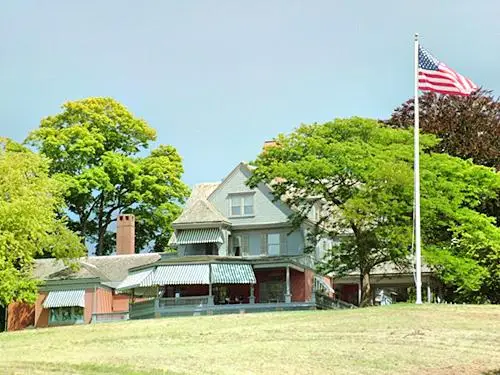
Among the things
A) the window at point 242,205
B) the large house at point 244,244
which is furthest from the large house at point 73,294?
the window at point 242,205

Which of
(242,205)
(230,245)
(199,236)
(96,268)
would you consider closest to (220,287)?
(230,245)

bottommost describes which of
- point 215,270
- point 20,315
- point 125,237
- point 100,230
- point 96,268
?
point 20,315

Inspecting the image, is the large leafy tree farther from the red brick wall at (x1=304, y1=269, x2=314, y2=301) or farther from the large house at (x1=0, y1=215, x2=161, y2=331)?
the large house at (x1=0, y1=215, x2=161, y2=331)

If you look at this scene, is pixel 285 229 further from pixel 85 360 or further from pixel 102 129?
pixel 85 360

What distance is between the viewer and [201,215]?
178ft

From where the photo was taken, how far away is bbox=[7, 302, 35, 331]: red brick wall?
57562 millimetres

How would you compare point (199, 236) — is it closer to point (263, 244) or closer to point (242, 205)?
point (242, 205)

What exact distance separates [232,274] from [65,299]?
41.2 ft

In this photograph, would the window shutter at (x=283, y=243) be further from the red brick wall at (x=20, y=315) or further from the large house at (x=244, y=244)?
the red brick wall at (x=20, y=315)

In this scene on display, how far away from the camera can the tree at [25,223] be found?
41.5 metres

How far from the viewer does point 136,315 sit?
154 feet

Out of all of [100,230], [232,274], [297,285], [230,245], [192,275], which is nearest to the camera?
[192,275]

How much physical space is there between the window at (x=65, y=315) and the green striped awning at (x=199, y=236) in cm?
855

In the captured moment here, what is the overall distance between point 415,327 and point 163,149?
137ft
